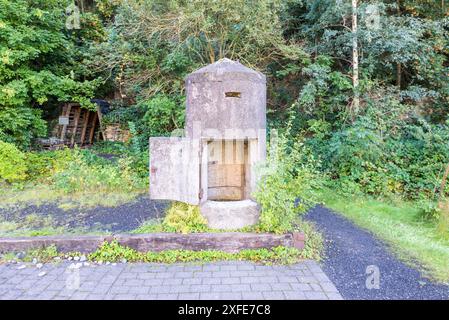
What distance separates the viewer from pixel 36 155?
8961mm

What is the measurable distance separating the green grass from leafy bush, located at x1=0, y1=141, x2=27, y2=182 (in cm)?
782

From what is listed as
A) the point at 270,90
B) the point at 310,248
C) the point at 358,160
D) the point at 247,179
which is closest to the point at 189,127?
the point at 247,179

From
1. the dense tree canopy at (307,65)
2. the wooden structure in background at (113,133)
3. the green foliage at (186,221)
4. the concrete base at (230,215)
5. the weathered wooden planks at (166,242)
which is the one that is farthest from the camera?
the wooden structure in background at (113,133)

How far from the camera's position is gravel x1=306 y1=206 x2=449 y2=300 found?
3.25 m

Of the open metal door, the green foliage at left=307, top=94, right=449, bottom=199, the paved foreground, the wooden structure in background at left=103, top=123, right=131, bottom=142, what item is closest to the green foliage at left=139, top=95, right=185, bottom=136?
the wooden structure in background at left=103, top=123, right=131, bottom=142

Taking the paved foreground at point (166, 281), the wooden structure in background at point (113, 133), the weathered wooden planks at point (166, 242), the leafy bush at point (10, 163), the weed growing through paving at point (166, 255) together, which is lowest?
the paved foreground at point (166, 281)

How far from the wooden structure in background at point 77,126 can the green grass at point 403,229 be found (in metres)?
10.3

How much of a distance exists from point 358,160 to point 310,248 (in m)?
4.09

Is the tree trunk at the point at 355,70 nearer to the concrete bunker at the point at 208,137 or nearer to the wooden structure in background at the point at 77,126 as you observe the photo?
the concrete bunker at the point at 208,137

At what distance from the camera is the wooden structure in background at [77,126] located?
12102 millimetres

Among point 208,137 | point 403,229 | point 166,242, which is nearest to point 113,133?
point 208,137

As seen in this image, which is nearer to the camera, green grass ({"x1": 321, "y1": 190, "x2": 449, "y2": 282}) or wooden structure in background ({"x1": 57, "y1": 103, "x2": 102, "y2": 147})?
green grass ({"x1": 321, "y1": 190, "x2": 449, "y2": 282})

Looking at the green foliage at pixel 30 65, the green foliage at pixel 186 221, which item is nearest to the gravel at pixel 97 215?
the green foliage at pixel 186 221

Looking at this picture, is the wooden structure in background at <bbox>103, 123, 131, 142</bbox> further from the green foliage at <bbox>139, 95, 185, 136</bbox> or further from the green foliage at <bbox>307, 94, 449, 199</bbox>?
the green foliage at <bbox>307, 94, 449, 199</bbox>
